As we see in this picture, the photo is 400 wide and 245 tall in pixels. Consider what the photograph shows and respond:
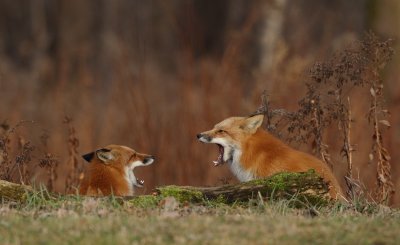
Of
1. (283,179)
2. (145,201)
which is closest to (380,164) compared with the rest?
(283,179)

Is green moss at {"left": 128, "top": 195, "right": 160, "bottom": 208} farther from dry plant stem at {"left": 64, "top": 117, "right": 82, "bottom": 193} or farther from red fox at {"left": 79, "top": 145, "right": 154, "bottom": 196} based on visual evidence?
dry plant stem at {"left": 64, "top": 117, "right": 82, "bottom": 193}

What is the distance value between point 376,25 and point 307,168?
491 cm

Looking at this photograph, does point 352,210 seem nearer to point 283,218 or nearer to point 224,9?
point 283,218

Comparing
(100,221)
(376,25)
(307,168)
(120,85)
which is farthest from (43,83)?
(100,221)

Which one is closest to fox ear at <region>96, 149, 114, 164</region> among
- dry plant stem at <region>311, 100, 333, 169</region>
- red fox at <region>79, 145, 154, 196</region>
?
red fox at <region>79, 145, 154, 196</region>

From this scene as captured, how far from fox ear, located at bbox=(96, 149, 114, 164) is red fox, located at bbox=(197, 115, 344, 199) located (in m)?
0.93

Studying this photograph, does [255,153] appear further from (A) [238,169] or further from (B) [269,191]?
(B) [269,191]

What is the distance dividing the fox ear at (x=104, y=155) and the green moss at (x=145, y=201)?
2.11 meters

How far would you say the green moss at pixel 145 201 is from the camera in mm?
7086

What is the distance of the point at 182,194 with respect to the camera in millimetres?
7504

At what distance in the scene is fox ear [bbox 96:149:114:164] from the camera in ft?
30.8

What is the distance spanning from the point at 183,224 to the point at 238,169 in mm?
3274

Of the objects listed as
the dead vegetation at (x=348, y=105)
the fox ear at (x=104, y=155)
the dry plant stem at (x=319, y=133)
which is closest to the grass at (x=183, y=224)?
the dead vegetation at (x=348, y=105)

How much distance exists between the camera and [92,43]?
3506 cm
